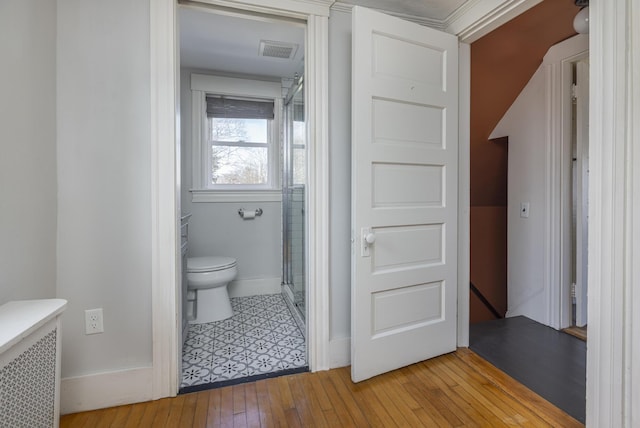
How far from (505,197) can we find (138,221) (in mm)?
3110

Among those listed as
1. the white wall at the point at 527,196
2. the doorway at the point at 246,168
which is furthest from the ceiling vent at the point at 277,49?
the white wall at the point at 527,196

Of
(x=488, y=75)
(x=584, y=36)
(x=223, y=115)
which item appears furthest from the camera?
(x=223, y=115)

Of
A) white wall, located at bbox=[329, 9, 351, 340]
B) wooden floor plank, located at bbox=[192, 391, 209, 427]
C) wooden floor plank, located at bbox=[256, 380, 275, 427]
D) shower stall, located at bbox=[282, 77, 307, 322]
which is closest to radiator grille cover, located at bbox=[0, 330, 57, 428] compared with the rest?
wooden floor plank, located at bbox=[192, 391, 209, 427]

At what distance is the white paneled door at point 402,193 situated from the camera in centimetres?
170

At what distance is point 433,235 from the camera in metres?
1.96

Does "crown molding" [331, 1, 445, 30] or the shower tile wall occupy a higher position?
"crown molding" [331, 1, 445, 30]

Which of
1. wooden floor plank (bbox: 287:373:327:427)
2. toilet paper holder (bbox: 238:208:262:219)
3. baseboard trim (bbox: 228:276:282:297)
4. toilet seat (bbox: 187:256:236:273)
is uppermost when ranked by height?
toilet paper holder (bbox: 238:208:262:219)

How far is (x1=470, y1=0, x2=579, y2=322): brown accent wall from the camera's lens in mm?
2307

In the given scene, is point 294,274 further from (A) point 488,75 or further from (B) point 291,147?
(A) point 488,75

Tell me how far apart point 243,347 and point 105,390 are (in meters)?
0.82

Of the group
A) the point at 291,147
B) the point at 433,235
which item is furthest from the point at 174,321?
the point at 291,147

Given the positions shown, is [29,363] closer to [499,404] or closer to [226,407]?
[226,407]

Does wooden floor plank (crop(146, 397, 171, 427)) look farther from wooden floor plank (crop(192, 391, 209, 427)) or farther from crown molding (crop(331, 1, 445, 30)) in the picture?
crown molding (crop(331, 1, 445, 30))

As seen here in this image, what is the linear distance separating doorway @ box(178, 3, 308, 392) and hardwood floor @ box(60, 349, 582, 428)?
2.30 ft
